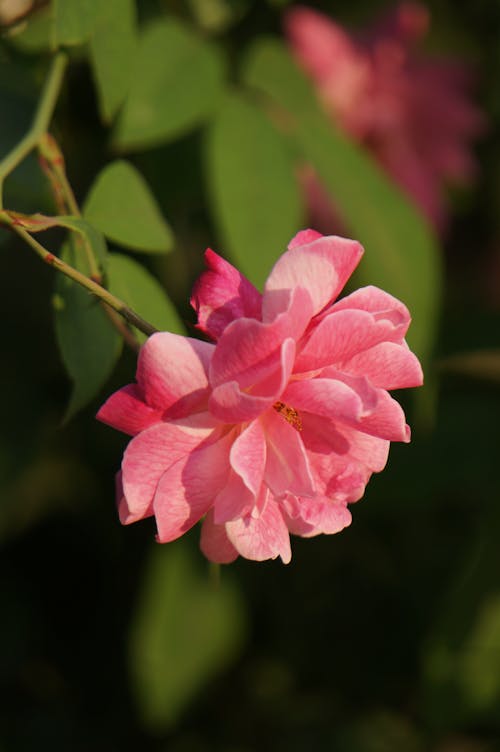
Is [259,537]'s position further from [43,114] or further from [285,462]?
[43,114]

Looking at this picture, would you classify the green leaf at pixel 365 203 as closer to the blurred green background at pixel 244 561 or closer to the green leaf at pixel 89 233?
the blurred green background at pixel 244 561

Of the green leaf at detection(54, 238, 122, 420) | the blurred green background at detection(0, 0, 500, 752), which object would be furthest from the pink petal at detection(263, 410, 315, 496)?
the blurred green background at detection(0, 0, 500, 752)

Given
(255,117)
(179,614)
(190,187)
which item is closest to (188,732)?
(179,614)

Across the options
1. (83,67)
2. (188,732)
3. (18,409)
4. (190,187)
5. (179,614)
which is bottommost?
(188,732)

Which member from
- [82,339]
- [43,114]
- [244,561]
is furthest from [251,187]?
[244,561]

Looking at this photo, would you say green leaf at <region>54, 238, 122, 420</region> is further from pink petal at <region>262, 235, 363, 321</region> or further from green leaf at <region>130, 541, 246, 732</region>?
green leaf at <region>130, 541, 246, 732</region>

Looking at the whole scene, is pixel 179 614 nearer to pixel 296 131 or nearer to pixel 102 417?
pixel 296 131
